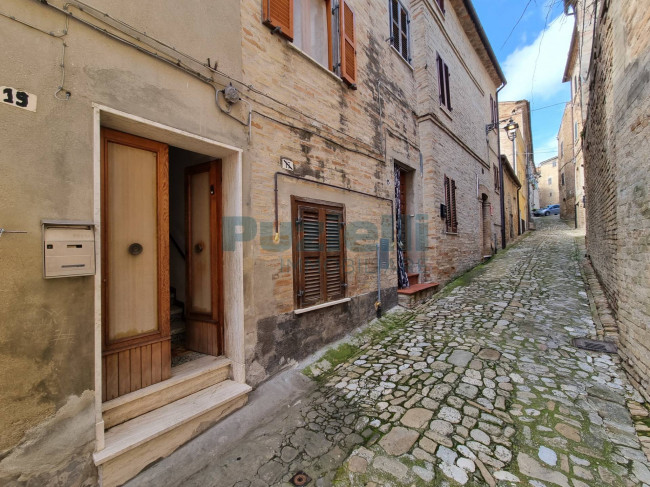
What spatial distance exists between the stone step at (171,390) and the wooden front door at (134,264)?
0.12 meters

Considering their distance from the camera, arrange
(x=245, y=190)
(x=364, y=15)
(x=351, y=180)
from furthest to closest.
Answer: (x=364, y=15) < (x=351, y=180) < (x=245, y=190)

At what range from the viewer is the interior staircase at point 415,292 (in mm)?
6266

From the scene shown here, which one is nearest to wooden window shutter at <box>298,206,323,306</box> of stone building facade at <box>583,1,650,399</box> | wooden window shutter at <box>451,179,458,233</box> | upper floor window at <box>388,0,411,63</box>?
stone building facade at <box>583,1,650,399</box>

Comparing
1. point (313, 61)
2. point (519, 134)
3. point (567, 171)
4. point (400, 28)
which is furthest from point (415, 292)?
point (567, 171)

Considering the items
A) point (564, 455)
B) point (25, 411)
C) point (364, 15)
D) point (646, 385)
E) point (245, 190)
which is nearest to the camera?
point (25, 411)

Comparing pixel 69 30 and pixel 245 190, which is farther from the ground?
pixel 69 30

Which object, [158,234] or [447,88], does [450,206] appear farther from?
[158,234]

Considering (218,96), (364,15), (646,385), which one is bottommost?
(646,385)

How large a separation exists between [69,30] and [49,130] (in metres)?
0.79

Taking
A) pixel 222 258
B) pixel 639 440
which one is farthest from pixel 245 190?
pixel 639 440

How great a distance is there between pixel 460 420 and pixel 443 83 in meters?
8.80

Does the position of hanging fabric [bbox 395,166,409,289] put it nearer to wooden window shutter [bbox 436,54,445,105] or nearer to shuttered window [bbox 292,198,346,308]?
shuttered window [bbox 292,198,346,308]

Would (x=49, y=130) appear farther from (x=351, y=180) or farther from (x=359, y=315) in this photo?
(x=359, y=315)

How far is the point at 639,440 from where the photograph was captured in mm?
2449
